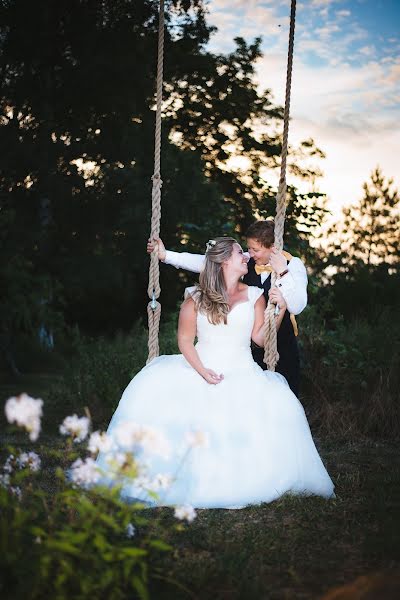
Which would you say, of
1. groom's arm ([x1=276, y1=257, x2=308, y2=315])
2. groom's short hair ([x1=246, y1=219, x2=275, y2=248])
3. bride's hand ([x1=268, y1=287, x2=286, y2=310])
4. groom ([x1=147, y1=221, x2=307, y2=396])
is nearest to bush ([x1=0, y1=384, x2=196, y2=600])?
bride's hand ([x1=268, y1=287, x2=286, y2=310])

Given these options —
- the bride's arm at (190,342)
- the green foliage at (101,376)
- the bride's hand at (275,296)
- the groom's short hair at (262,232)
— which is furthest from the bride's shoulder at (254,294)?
the green foliage at (101,376)

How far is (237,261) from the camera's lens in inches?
143

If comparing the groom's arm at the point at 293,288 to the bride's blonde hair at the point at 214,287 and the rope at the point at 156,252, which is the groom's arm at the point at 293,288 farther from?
the rope at the point at 156,252

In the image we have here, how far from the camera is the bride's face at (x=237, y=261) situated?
3.61 m

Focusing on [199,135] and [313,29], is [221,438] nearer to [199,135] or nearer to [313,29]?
[313,29]

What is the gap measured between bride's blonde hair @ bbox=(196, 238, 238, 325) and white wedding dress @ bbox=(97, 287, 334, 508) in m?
0.05

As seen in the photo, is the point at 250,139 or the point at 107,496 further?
the point at 250,139

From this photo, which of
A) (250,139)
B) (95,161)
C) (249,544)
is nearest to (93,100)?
(95,161)

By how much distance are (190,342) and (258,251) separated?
0.85 m

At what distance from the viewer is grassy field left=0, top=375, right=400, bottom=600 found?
7.23 ft

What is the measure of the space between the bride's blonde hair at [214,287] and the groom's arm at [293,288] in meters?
0.39

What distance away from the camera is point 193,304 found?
3596 mm

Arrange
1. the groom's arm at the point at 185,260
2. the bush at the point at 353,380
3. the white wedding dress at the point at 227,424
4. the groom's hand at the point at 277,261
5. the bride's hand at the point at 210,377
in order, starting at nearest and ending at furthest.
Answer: the white wedding dress at the point at 227,424 → the bride's hand at the point at 210,377 → the groom's hand at the point at 277,261 → the groom's arm at the point at 185,260 → the bush at the point at 353,380

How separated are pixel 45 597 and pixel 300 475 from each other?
1774mm
